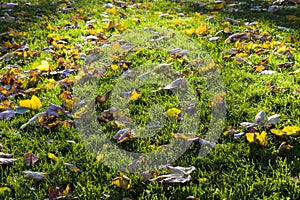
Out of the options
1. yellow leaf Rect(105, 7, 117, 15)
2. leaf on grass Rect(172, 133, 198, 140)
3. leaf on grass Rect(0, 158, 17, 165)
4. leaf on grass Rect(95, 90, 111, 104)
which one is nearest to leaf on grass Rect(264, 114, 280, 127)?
leaf on grass Rect(172, 133, 198, 140)

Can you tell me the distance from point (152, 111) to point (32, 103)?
3.10ft

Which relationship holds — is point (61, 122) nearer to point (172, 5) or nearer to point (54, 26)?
point (54, 26)

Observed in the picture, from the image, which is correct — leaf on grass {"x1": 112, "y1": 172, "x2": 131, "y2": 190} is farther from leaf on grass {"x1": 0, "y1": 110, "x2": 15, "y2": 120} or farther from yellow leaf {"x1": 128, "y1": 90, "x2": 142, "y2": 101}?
leaf on grass {"x1": 0, "y1": 110, "x2": 15, "y2": 120}

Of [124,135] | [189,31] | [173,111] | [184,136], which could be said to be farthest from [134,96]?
[189,31]

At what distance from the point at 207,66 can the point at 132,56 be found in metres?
0.83

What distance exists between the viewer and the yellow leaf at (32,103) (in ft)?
9.94

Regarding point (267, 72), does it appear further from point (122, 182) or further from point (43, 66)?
point (43, 66)

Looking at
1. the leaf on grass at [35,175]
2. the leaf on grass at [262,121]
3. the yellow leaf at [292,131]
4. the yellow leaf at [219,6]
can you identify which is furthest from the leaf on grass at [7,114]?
the yellow leaf at [219,6]

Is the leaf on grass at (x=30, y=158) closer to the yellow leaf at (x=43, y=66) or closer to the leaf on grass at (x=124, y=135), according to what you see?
the leaf on grass at (x=124, y=135)

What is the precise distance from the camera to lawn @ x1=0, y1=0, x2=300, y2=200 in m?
2.19

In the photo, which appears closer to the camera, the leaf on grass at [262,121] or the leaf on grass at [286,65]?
the leaf on grass at [262,121]

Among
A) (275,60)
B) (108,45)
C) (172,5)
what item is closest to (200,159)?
(275,60)

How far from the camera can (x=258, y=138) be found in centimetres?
242

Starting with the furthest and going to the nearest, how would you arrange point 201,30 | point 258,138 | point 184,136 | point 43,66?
point 201,30
point 43,66
point 184,136
point 258,138
